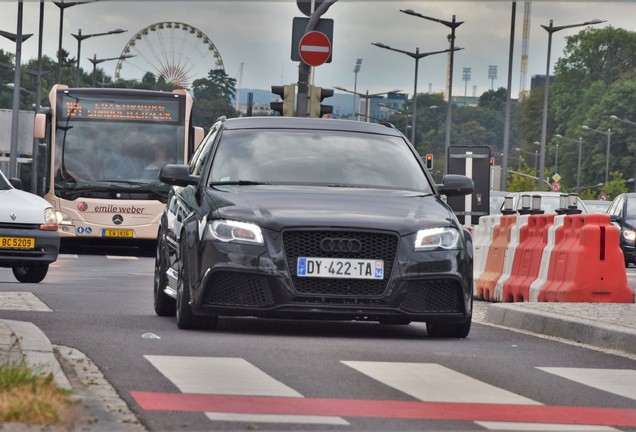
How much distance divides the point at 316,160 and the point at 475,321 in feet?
10.9

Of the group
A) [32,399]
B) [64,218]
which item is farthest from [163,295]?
[64,218]

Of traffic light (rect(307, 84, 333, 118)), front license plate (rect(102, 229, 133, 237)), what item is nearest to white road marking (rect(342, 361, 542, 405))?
traffic light (rect(307, 84, 333, 118))

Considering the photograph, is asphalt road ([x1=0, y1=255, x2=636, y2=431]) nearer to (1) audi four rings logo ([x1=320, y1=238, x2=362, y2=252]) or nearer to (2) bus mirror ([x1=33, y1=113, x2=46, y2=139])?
(1) audi four rings logo ([x1=320, y1=238, x2=362, y2=252])

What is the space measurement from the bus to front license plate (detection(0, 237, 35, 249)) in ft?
39.0

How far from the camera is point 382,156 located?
13320 mm

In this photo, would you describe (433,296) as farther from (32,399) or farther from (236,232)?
(32,399)

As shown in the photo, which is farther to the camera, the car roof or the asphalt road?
the car roof

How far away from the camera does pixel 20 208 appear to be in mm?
19734

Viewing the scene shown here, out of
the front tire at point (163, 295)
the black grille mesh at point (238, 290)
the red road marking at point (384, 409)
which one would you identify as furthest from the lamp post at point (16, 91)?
the red road marking at point (384, 409)

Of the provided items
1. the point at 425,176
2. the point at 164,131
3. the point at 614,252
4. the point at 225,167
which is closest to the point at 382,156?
the point at 425,176

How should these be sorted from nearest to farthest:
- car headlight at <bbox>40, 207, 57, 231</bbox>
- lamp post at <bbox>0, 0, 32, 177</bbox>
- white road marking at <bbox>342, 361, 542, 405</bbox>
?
1. white road marking at <bbox>342, 361, 542, 405</bbox>
2. car headlight at <bbox>40, 207, 57, 231</bbox>
3. lamp post at <bbox>0, 0, 32, 177</bbox>

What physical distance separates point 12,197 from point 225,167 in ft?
24.6

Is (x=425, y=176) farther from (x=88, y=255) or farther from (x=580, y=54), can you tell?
(x=580, y=54)

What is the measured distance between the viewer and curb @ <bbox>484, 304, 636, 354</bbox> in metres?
12.4
